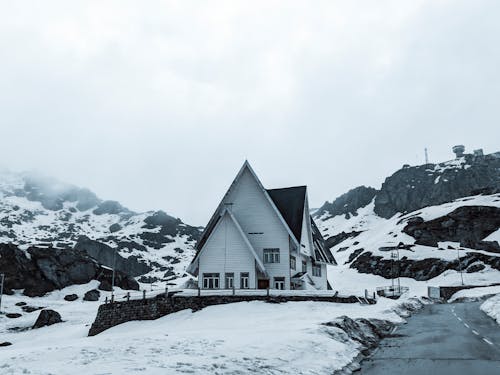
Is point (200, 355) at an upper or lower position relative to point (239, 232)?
lower

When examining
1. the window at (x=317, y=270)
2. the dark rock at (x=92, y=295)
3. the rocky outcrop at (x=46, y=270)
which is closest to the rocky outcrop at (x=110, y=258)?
the rocky outcrop at (x=46, y=270)

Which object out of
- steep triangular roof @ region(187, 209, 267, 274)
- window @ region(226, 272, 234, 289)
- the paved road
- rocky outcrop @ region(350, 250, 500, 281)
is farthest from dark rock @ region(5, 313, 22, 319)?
rocky outcrop @ region(350, 250, 500, 281)

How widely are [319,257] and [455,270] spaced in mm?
66577

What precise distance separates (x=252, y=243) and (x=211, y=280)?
5.05 metres

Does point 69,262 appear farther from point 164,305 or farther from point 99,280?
point 164,305

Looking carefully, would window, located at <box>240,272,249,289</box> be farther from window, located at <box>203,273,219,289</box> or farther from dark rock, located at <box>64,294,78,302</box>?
dark rock, located at <box>64,294,78,302</box>

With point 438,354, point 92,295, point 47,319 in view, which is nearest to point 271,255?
point 438,354

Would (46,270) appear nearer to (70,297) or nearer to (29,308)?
(70,297)

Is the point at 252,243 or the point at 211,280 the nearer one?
the point at 211,280

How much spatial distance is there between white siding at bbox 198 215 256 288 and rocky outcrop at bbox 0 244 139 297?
5465cm

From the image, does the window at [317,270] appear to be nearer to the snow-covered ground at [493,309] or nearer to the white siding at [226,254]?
the white siding at [226,254]

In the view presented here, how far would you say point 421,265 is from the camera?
10744cm

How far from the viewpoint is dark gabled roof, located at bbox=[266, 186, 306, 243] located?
42062 millimetres

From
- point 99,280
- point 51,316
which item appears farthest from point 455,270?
point 51,316
